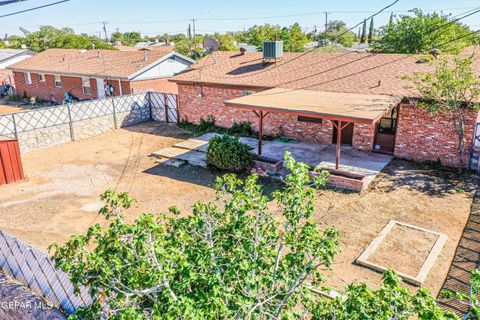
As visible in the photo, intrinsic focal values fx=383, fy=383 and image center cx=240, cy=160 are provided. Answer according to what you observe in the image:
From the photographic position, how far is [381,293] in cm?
369

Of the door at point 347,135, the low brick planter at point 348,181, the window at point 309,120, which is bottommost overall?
the low brick planter at point 348,181

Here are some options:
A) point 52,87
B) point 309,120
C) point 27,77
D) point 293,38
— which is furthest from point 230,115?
point 293,38

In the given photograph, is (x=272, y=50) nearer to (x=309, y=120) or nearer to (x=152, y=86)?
(x=309, y=120)

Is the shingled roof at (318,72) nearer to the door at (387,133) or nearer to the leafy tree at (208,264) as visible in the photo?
the door at (387,133)

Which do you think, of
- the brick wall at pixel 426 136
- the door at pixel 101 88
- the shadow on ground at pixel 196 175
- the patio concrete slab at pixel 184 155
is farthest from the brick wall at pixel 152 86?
the brick wall at pixel 426 136

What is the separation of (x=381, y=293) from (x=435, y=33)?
29.0m

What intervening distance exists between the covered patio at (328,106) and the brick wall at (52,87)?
505 inches

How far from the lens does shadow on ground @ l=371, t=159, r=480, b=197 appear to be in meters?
13.0

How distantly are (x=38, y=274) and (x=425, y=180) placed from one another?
40.7 ft

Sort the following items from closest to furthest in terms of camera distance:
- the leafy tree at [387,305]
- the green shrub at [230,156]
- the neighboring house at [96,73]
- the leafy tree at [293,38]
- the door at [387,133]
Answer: the leafy tree at [387,305]
the green shrub at [230,156]
the door at [387,133]
the neighboring house at [96,73]
the leafy tree at [293,38]

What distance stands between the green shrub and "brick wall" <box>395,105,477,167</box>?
20.8ft

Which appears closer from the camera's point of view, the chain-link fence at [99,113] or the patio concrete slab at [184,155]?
the patio concrete slab at [184,155]

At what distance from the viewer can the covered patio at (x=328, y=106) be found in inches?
510

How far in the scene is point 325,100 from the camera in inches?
602
